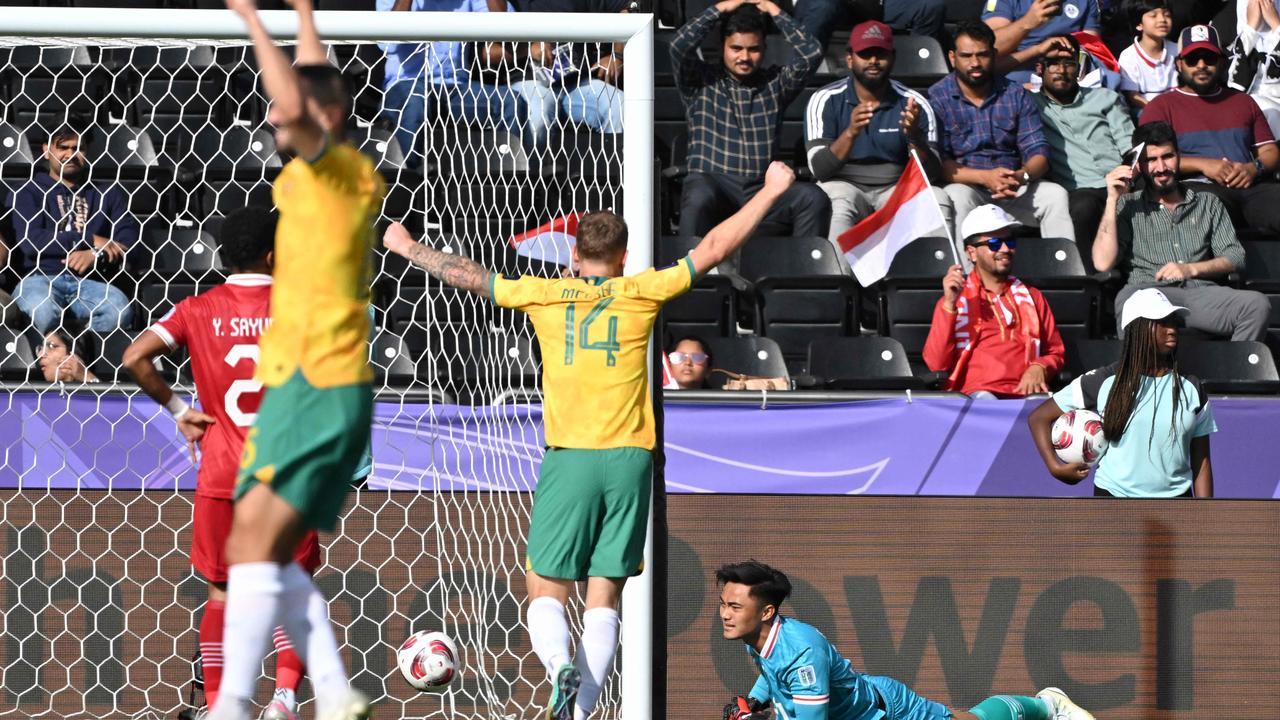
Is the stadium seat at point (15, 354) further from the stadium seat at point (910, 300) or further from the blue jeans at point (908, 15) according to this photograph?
the blue jeans at point (908, 15)

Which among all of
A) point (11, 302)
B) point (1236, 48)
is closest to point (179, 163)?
point (11, 302)

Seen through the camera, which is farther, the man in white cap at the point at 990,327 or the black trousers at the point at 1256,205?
the black trousers at the point at 1256,205

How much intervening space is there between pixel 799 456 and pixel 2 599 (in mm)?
3482

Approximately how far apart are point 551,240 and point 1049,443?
2.44 m

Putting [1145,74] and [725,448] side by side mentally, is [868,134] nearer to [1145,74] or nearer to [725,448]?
[1145,74]

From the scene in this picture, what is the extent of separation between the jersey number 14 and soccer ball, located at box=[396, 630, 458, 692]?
111 cm

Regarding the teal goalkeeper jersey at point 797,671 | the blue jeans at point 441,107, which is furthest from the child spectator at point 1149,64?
the teal goalkeeper jersey at point 797,671

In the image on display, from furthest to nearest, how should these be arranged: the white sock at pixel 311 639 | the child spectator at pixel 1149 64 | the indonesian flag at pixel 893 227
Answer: the child spectator at pixel 1149 64 < the indonesian flag at pixel 893 227 < the white sock at pixel 311 639

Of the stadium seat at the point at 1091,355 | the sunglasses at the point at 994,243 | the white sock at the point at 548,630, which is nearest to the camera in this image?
the white sock at the point at 548,630

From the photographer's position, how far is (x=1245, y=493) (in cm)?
757

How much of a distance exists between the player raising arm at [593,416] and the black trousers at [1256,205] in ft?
19.3

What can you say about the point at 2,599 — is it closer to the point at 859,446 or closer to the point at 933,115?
the point at 859,446

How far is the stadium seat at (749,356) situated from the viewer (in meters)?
8.42

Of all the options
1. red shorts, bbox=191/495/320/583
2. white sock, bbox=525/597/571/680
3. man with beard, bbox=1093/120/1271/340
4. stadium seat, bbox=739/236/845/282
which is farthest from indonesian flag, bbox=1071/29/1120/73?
red shorts, bbox=191/495/320/583
